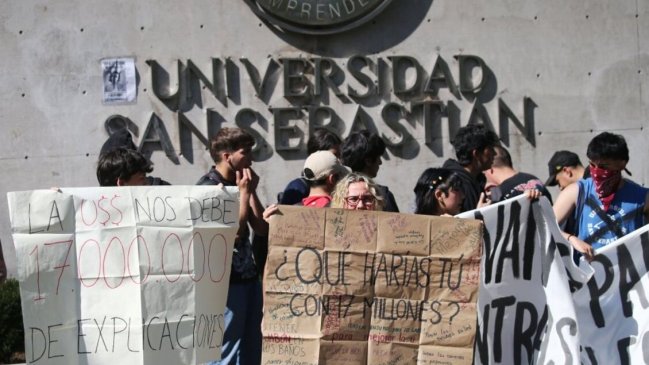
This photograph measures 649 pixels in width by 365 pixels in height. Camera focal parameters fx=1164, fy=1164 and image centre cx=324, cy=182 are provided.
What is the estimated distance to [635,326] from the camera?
252 inches

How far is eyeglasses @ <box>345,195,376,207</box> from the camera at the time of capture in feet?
18.9

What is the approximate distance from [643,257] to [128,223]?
2.87 metres

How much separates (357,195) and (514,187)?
2.04m

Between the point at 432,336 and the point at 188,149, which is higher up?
the point at 188,149

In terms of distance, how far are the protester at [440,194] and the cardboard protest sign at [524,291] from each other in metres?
0.26

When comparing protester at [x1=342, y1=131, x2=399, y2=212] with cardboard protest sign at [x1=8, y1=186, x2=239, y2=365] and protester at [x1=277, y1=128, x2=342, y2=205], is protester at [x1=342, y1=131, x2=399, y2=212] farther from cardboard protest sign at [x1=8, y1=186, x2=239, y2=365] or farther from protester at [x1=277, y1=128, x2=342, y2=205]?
cardboard protest sign at [x1=8, y1=186, x2=239, y2=365]

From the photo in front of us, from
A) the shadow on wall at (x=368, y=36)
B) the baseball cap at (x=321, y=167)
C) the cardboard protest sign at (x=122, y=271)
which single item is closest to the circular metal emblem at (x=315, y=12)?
the shadow on wall at (x=368, y=36)

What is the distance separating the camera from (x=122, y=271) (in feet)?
17.8

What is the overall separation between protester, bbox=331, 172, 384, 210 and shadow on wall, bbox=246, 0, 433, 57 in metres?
4.92

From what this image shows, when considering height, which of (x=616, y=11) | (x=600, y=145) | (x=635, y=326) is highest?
(x=616, y=11)

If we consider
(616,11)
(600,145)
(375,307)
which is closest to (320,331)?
(375,307)

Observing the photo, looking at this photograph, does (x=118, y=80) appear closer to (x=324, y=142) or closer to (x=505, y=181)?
(x=324, y=142)

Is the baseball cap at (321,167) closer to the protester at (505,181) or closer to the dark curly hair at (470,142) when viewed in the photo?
the dark curly hair at (470,142)

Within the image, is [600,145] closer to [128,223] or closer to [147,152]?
[128,223]
